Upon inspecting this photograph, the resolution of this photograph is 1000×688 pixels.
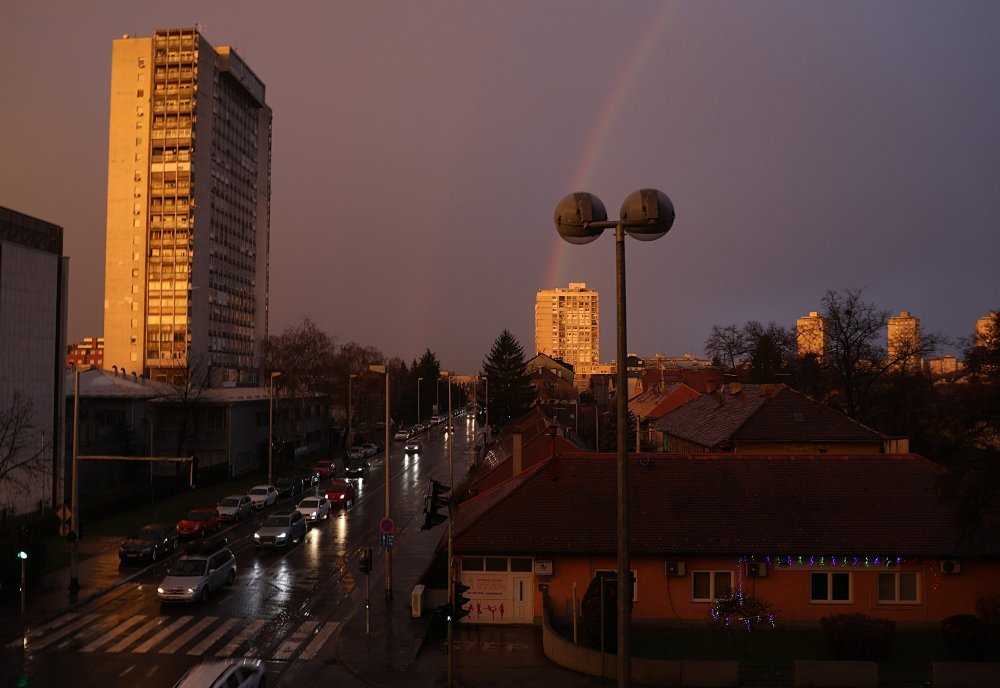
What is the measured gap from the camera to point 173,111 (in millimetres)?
125625

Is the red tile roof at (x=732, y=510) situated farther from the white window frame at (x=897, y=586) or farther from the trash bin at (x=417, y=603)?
the trash bin at (x=417, y=603)

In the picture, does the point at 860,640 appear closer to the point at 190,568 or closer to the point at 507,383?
the point at 190,568

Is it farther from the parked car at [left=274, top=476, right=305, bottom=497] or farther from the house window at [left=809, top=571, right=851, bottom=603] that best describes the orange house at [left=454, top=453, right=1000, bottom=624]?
the parked car at [left=274, top=476, right=305, bottom=497]

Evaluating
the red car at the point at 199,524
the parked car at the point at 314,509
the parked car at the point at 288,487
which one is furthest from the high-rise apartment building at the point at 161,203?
the red car at the point at 199,524

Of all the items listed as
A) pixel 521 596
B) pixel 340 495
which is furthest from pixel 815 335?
pixel 521 596

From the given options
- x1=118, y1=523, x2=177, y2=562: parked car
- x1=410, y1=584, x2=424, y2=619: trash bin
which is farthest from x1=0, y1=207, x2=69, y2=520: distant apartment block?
x1=410, y1=584, x2=424, y2=619: trash bin

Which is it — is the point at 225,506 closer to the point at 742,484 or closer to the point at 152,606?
Answer: the point at 152,606

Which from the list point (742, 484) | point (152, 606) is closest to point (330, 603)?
point (152, 606)

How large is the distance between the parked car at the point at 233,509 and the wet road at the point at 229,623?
3.41m

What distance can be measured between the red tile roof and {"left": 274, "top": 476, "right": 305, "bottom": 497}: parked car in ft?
88.4

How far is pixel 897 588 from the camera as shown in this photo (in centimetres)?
2264

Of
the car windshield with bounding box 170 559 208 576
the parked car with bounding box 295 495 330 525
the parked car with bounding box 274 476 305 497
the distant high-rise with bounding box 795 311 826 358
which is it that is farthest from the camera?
the distant high-rise with bounding box 795 311 826 358

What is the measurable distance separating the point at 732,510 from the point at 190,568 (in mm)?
18118

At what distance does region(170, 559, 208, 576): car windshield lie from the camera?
25797 mm
